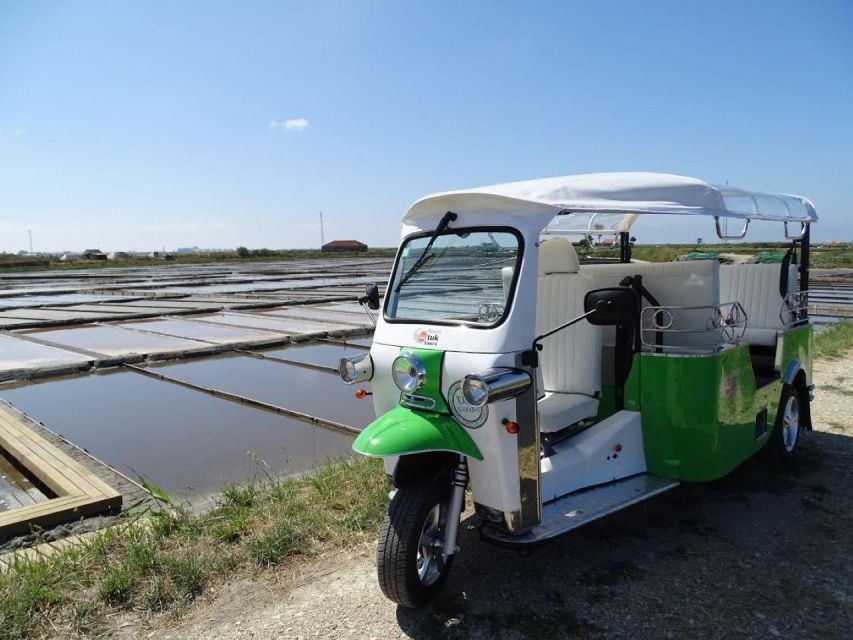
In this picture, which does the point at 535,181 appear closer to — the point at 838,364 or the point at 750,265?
the point at 750,265

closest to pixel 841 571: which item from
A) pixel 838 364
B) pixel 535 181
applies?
pixel 535 181

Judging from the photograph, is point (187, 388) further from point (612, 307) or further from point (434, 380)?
point (612, 307)

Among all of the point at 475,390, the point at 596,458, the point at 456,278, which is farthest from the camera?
the point at 596,458

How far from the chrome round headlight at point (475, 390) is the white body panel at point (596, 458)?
0.83 m

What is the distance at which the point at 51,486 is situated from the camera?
4.95 metres

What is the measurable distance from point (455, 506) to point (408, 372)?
709mm

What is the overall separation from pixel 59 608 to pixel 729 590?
347cm

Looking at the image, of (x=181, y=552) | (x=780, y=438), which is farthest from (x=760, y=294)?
(x=181, y=552)

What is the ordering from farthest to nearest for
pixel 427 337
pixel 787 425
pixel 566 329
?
pixel 787 425 → pixel 566 329 → pixel 427 337

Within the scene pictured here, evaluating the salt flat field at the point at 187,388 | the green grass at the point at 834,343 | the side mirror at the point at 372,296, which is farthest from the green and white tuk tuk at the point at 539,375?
the green grass at the point at 834,343

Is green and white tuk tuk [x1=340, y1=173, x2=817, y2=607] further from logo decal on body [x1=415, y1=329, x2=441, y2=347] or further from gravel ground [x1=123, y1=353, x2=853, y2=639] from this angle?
gravel ground [x1=123, y1=353, x2=853, y2=639]

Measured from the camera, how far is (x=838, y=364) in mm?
8672

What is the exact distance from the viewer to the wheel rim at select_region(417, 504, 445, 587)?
314 cm

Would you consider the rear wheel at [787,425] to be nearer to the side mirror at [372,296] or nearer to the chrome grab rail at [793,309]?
the chrome grab rail at [793,309]
